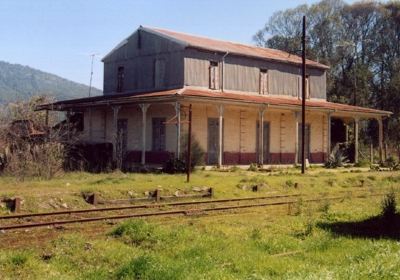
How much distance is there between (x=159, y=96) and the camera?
26203 mm

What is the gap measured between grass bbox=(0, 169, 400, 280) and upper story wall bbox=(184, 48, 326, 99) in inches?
577

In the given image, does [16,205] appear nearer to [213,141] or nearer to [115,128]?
[115,128]

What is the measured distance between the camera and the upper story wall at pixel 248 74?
2986cm

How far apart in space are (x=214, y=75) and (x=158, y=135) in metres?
4.52

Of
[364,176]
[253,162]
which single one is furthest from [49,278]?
[253,162]

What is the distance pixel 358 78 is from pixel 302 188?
125 feet

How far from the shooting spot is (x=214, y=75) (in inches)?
1213

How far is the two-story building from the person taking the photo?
28500 millimetres

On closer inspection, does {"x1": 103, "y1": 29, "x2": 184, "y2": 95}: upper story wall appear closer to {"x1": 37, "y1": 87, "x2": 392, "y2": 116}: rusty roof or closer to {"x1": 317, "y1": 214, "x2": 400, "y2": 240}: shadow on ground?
{"x1": 37, "y1": 87, "x2": 392, "y2": 116}: rusty roof

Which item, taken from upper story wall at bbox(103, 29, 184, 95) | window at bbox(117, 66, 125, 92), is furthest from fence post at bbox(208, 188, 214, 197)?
window at bbox(117, 66, 125, 92)

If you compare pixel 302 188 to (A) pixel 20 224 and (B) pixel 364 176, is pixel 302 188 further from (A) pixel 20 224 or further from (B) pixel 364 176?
(A) pixel 20 224

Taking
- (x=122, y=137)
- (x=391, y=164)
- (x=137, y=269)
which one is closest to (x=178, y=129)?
(x=122, y=137)

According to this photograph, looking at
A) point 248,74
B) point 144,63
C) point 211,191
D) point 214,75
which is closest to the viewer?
point 211,191

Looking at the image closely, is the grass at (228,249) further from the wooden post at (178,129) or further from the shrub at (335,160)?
the shrub at (335,160)
